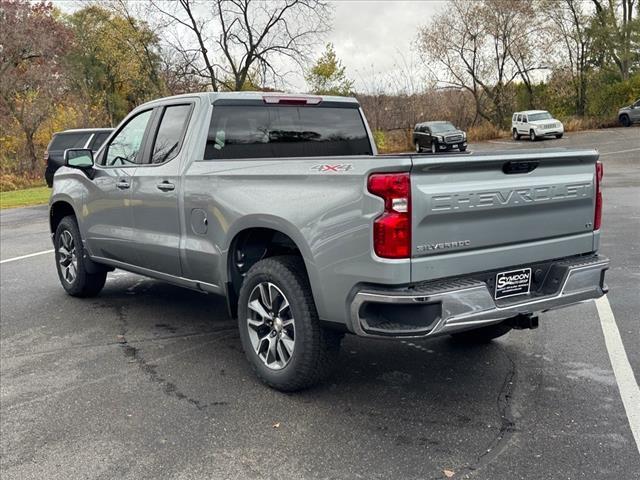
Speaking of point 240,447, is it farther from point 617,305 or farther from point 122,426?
point 617,305

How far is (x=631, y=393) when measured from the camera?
395 centimetres

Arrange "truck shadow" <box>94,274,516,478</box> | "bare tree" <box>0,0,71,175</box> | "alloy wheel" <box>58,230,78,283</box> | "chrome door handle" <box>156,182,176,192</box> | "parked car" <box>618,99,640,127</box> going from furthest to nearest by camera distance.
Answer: "parked car" <box>618,99,640,127</box>
"bare tree" <box>0,0,71,175</box>
"alloy wheel" <box>58,230,78,283</box>
"chrome door handle" <box>156,182,176,192</box>
"truck shadow" <box>94,274,516,478</box>

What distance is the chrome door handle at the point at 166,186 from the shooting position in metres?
4.93

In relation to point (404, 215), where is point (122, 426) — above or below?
below

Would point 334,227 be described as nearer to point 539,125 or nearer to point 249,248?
point 249,248

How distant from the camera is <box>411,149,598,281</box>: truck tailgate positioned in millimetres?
3350

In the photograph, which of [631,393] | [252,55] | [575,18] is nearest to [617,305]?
[631,393]

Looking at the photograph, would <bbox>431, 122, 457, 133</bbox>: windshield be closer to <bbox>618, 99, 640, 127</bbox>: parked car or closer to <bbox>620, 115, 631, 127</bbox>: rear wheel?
<bbox>618, 99, 640, 127</bbox>: parked car

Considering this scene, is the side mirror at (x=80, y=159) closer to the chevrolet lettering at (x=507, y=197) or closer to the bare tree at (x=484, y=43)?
the chevrolet lettering at (x=507, y=197)

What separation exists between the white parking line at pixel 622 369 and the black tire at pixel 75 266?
16.1 feet

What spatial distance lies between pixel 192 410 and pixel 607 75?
149 feet

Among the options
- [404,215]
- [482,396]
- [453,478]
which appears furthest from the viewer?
[482,396]

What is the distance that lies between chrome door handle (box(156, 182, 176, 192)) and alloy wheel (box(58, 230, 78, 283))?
2.11m

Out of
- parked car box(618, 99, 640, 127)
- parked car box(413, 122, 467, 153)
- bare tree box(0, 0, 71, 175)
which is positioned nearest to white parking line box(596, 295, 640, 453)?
parked car box(413, 122, 467, 153)
